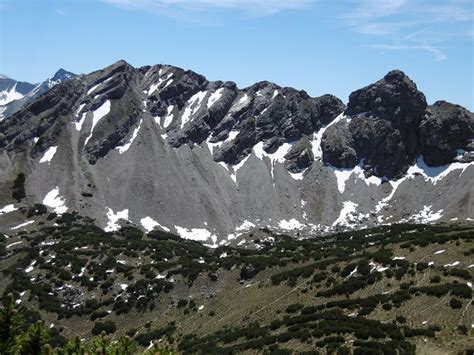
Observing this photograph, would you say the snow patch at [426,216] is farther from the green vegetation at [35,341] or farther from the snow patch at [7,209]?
the green vegetation at [35,341]

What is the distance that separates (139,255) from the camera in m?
102

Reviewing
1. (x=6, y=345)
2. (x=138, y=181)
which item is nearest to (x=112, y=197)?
(x=138, y=181)

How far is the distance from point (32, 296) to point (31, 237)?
99.9ft

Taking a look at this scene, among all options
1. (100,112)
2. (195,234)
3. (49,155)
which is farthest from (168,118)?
(195,234)

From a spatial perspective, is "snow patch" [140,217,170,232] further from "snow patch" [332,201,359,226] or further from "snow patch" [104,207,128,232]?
"snow patch" [332,201,359,226]

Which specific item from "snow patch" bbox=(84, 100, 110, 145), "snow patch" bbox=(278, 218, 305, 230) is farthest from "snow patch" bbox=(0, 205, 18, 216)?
"snow patch" bbox=(278, 218, 305, 230)

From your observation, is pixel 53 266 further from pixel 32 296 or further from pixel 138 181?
pixel 138 181

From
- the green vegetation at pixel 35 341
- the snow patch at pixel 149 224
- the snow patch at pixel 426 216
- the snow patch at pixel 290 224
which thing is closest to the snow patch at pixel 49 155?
the snow patch at pixel 149 224

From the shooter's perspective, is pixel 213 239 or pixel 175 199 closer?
pixel 213 239

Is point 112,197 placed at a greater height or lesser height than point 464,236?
greater

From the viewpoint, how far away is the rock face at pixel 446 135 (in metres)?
177

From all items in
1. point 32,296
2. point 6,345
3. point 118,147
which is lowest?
point 32,296

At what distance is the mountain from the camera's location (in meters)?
148

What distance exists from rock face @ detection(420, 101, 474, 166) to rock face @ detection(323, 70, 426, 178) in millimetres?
4166
